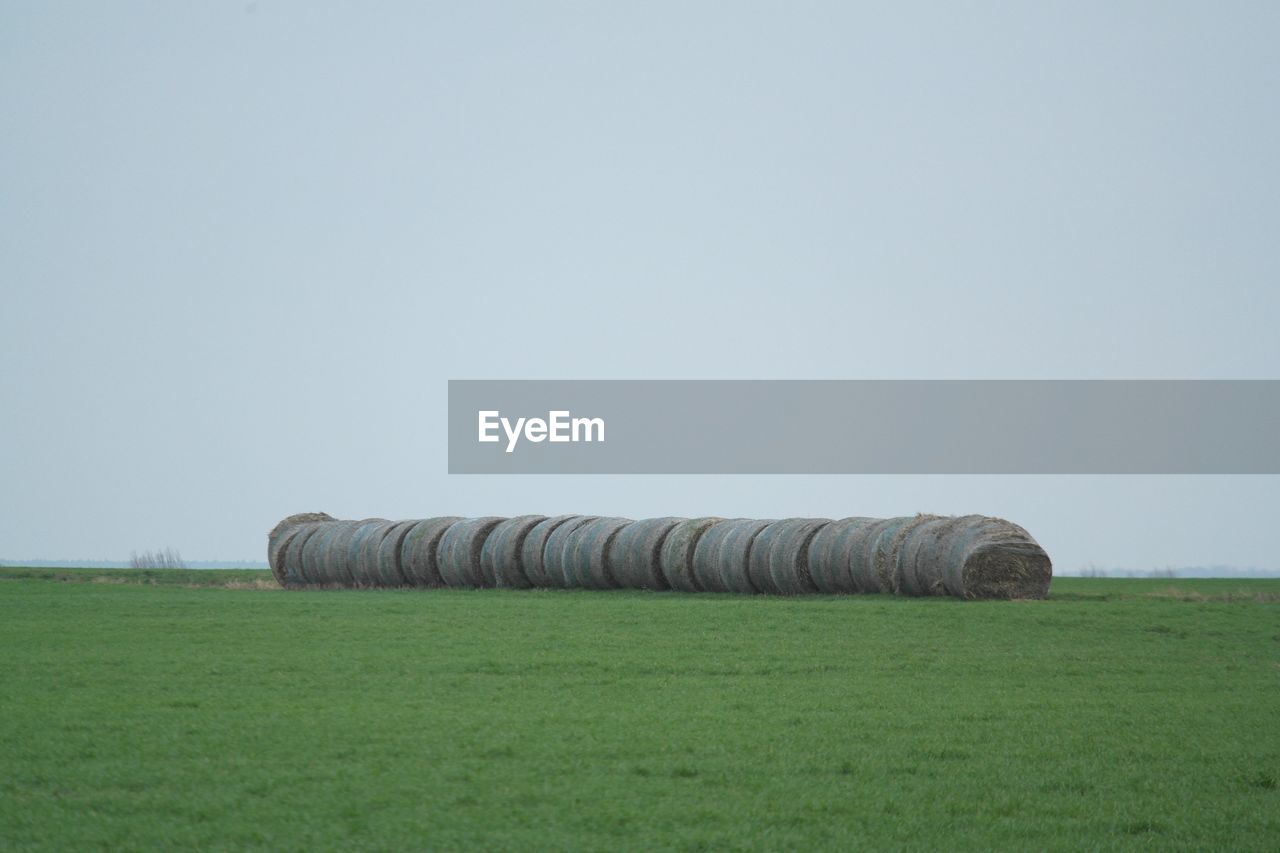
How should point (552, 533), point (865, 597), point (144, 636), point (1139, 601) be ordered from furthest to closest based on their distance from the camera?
point (552, 533) → point (865, 597) → point (1139, 601) → point (144, 636)

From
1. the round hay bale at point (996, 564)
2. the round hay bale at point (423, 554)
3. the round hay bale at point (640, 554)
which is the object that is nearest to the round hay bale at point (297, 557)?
the round hay bale at point (423, 554)

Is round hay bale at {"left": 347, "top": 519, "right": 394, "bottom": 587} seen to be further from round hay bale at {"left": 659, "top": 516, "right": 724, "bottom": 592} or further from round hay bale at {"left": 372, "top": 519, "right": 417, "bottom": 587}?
round hay bale at {"left": 659, "top": 516, "right": 724, "bottom": 592}

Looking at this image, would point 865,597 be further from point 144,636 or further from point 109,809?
point 109,809

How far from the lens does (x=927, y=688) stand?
35.7ft

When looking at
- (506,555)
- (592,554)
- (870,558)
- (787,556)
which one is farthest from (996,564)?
(506,555)

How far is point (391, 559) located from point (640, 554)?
594 centimetres

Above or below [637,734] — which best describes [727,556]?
above

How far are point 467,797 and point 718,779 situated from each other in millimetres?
1288

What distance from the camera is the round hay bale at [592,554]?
24516 mm

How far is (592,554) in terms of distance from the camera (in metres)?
24.5

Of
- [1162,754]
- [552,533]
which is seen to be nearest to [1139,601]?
[552,533]

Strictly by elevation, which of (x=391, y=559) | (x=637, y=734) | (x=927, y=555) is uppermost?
(x=927, y=555)

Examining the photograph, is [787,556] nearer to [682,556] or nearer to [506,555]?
[682,556]

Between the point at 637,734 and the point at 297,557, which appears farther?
the point at 297,557
